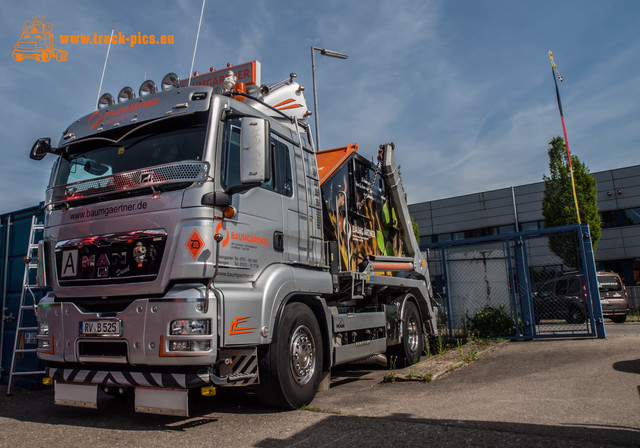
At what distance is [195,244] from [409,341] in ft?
17.4

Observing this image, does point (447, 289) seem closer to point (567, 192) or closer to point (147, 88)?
point (147, 88)

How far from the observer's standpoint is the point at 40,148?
5.90 m

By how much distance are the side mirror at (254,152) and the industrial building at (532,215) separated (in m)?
23.7

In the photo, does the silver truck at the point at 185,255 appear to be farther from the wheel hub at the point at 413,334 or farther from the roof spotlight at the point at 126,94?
the wheel hub at the point at 413,334

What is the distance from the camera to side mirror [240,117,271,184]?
4.60 m

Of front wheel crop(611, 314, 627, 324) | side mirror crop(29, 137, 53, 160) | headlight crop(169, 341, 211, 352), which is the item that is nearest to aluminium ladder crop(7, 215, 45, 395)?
side mirror crop(29, 137, 53, 160)

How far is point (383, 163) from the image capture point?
28.7ft

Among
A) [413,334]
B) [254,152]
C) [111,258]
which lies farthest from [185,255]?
[413,334]

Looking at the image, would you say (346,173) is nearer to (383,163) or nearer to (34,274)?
(383,163)

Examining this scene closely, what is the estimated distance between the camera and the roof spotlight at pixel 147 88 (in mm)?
5727

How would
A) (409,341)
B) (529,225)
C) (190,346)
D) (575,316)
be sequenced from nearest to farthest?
1. (190,346)
2. (409,341)
3. (575,316)
4. (529,225)

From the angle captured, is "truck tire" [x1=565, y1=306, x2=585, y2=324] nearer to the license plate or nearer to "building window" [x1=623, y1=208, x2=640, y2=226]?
the license plate

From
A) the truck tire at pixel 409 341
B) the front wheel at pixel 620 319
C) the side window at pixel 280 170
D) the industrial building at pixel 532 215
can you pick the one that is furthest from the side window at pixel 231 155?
the industrial building at pixel 532 215

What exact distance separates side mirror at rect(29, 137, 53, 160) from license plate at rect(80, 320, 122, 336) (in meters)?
2.26
